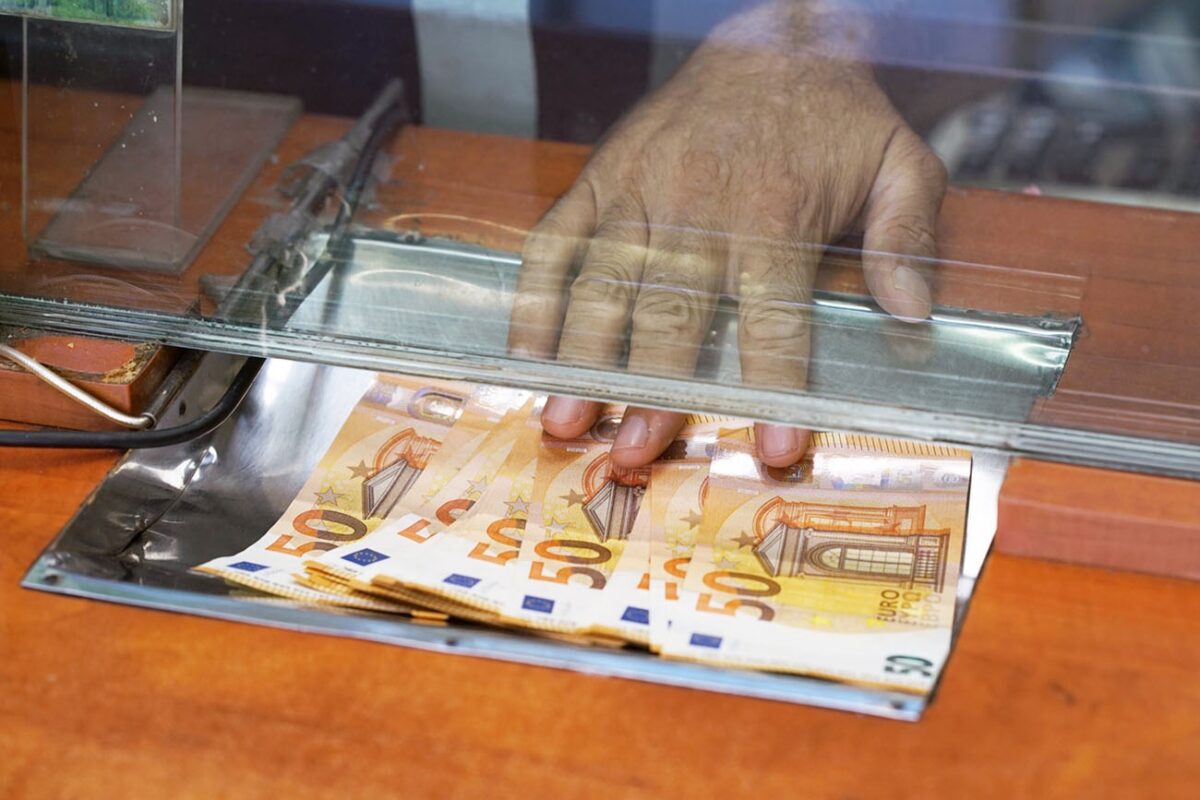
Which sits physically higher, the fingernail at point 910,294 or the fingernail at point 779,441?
the fingernail at point 910,294

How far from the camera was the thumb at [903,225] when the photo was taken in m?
0.95

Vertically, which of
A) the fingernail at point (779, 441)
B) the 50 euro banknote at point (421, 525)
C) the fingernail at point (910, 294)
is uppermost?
the fingernail at point (910, 294)

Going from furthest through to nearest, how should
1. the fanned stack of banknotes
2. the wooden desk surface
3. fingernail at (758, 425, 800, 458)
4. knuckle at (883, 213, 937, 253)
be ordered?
knuckle at (883, 213, 937, 253), fingernail at (758, 425, 800, 458), the fanned stack of banknotes, the wooden desk surface

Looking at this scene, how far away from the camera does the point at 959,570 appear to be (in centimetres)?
79

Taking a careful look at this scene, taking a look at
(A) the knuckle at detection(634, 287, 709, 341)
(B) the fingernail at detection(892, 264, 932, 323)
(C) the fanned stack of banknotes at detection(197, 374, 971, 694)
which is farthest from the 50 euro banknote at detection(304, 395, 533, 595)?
(B) the fingernail at detection(892, 264, 932, 323)

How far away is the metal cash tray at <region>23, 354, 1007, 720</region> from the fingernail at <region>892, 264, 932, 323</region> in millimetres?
124

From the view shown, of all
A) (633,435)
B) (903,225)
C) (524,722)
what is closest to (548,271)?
(633,435)

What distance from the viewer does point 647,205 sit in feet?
3.51

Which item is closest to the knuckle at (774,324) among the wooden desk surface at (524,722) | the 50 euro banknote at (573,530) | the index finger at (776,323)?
the index finger at (776,323)

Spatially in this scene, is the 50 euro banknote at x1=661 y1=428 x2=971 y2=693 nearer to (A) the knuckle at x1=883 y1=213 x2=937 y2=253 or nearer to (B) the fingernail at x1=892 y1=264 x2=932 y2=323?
(B) the fingernail at x1=892 y1=264 x2=932 y2=323

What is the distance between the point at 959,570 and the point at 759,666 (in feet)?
0.54

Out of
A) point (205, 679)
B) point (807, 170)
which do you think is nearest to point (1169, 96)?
point (807, 170)

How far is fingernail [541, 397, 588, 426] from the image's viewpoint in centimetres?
89

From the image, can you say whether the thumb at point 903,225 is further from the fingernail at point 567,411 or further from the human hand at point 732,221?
the fingernail at point 567,411
